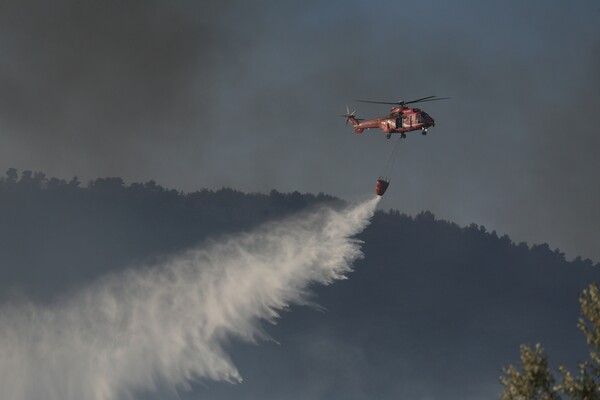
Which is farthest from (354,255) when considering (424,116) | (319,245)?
(424,116)

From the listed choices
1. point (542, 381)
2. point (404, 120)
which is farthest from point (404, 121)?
point (542, 381)

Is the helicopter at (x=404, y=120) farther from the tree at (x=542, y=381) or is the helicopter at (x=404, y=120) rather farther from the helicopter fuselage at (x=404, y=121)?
the tree at (x=542, y=381)

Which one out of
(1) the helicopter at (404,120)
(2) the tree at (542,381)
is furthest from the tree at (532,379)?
(1) the helicopter at (404,120)

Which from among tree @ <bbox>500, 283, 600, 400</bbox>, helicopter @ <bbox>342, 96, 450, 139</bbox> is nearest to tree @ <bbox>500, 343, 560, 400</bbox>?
tree @ <bbox>500, 283, 600, 400</bbox>

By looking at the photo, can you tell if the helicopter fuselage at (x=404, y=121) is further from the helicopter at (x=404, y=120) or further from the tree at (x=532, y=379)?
the tree at (x=532, y=379)

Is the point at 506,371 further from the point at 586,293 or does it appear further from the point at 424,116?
the point at 424,116

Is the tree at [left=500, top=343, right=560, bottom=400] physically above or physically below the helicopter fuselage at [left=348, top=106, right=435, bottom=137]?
below

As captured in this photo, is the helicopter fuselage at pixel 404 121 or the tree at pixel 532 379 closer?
the tree at pixel 532 379

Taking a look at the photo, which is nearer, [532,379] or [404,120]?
[532,379]

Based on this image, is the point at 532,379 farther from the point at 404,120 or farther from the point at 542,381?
the point at 404,120

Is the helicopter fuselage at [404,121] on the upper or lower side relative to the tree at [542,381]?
upper

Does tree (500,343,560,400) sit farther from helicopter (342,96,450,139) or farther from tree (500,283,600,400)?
helicopter (342,96,450,139)

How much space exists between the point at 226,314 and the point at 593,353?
143 meters

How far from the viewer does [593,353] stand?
185ft
